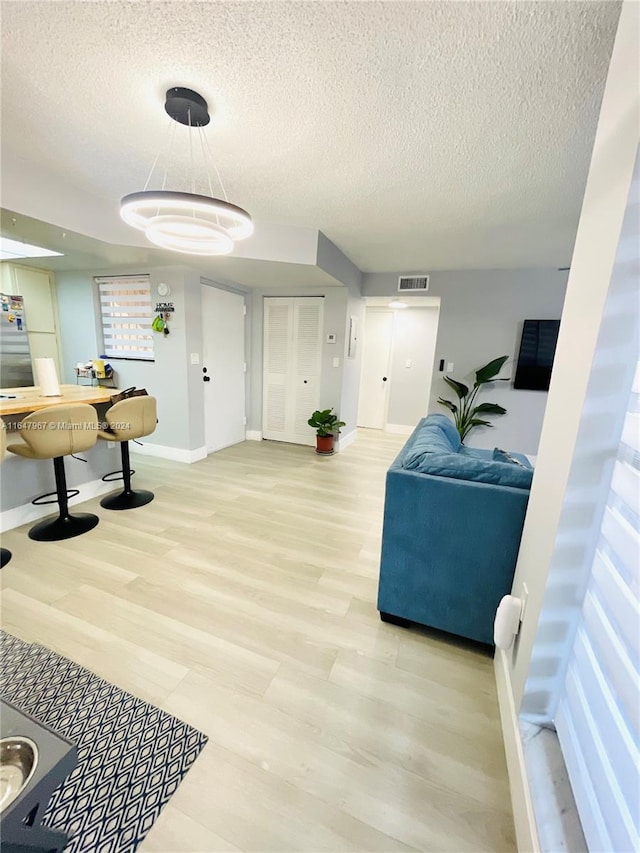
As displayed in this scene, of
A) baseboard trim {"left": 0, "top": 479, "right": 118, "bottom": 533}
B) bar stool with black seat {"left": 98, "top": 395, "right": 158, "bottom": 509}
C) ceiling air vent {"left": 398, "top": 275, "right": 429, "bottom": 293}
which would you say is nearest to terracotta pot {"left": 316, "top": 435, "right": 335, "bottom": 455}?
bar stool with black seat {"left": 98, "top": 395, "right": 158, "bottom": 509}

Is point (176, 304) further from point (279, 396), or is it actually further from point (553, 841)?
A: point (553, 841)

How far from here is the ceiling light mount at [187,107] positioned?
153 centimetres

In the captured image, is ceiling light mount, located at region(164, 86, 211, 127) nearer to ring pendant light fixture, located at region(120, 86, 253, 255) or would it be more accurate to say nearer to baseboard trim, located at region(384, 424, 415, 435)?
ring pendant light fixture, located at region(120, 86, 253, 255)

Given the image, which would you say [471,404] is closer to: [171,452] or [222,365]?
[222,365]

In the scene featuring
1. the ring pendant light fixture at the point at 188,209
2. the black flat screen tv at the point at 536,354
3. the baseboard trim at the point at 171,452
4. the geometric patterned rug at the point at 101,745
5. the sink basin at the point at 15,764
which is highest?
the ring pendant light fixture at the point at 188,209

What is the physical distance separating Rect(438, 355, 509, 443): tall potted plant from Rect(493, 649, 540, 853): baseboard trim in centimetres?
325

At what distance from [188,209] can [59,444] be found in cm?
176

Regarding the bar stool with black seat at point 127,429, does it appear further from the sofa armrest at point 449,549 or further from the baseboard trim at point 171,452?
the sofa armrest at point 449,549

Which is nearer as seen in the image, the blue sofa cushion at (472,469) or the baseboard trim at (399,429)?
the blue sofa cushion at (472,469)

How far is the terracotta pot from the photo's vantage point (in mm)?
4527

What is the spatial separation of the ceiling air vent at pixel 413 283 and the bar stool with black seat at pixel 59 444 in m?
3.96

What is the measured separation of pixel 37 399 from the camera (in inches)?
97.2

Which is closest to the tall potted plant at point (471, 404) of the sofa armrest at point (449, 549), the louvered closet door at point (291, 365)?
the louvered closet door at point (291, 365)

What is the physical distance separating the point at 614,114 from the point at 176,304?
376 centimetres
